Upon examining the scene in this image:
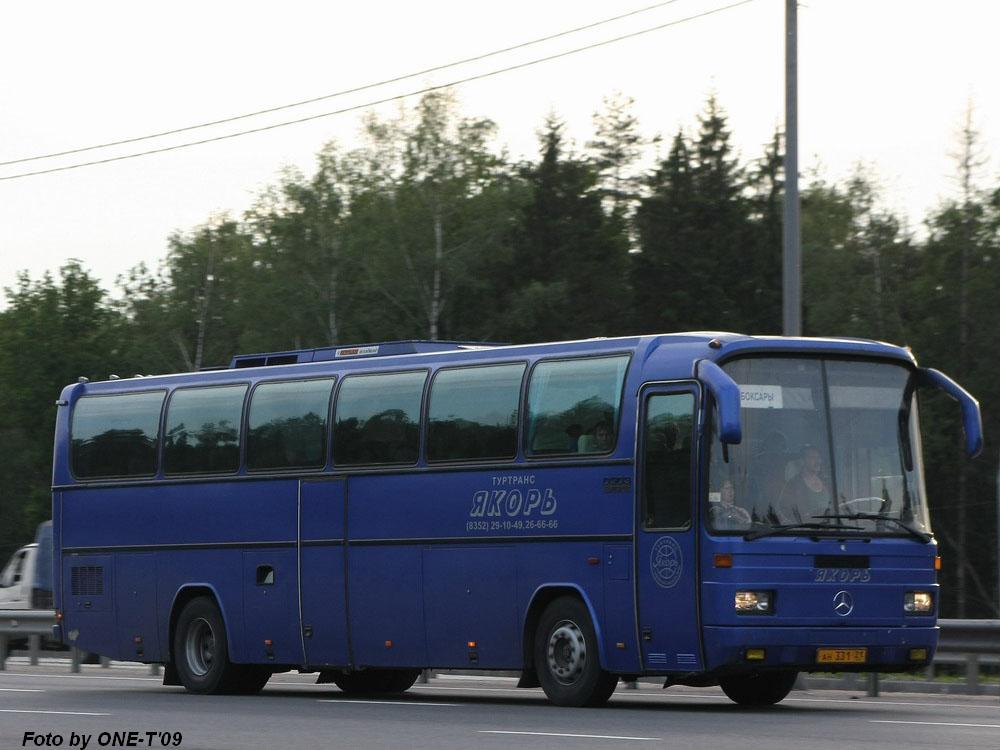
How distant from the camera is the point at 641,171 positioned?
77.6 m

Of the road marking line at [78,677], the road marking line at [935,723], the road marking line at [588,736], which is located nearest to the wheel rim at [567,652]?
the road marking line at [935,723]

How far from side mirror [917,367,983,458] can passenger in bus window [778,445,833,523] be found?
47.2 inches

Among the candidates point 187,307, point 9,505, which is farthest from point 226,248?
point 9,505

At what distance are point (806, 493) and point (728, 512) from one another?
678mm

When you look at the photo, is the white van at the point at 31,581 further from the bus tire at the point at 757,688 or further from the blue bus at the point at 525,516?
the bus tire at the point at 757,688

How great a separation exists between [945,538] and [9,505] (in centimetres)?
4102

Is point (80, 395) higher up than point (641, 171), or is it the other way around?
point (641, 171)

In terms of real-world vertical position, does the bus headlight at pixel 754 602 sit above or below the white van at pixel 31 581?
above

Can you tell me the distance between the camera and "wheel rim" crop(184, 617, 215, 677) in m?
20.8

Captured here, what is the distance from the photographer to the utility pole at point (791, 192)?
2175 centimetres

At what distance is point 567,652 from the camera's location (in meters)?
16.8

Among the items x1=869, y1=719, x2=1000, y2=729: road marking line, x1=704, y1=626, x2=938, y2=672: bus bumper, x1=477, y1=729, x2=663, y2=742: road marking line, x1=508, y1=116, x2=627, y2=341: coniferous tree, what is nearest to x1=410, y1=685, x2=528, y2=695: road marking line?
x1=704, y1=626, x2=938, y2=672: bus bumper

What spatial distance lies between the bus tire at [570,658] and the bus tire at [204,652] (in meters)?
4.69

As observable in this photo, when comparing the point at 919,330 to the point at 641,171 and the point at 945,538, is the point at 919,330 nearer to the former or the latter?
the point at 945,538
